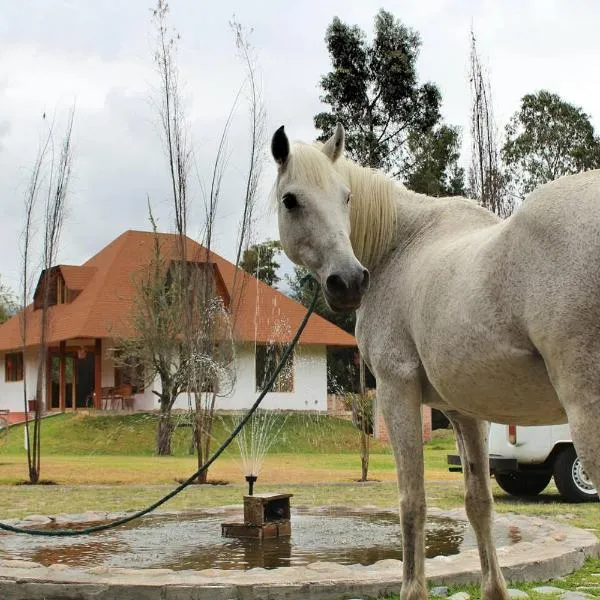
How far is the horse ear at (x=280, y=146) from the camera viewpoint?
3631 millimetres

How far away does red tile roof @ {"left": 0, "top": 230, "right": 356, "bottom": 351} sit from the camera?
2881cm

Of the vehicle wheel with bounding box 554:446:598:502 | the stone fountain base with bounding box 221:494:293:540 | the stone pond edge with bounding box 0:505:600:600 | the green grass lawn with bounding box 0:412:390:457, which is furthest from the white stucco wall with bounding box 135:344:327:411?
the stone pond edge with bounding box 0:505:600:600

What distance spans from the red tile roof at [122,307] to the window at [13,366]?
710 millimetres

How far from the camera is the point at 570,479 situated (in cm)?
1044

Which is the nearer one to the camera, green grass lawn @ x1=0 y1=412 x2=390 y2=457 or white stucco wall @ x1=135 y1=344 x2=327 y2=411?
green grass lawn @ x1=0 y1=412 x2=390 y2=457

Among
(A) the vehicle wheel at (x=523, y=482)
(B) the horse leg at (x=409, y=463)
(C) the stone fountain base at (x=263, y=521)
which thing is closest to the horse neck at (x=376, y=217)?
(B) the horse leg at (x=409, y=463)

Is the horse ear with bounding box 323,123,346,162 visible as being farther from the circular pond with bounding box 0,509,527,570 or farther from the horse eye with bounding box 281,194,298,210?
the circular pond with bounding box 0,509,527,570

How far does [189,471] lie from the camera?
15.9 metres

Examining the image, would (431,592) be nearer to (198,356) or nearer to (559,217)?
(559,217)

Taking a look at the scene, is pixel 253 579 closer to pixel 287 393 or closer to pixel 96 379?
pixel 96 379

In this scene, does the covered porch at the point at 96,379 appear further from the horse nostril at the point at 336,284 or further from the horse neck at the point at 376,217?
the horse nostril at the point at 336,284

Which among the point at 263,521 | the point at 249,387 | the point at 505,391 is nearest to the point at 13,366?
the point at 249,387

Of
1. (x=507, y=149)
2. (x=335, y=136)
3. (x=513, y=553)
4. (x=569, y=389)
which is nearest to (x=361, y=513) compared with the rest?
(x=513, y=553)

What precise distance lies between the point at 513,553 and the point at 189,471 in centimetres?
1108
